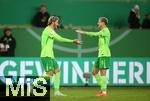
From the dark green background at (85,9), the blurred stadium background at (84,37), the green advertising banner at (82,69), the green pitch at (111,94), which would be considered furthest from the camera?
the dark green background at (85,9)

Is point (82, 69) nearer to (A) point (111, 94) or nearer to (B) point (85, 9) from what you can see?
(A) point (111, 94)

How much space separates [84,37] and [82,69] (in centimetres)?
141

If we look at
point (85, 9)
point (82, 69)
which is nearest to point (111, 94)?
point (82, 69)

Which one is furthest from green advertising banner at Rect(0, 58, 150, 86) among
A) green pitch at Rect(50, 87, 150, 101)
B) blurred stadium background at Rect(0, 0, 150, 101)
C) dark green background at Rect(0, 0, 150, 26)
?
dark green background at Rect(0, 0, 150, 26)

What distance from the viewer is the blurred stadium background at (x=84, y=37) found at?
21.7 m

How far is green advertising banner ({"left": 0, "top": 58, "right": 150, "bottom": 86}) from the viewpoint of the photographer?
70.4ft

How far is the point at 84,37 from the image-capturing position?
74.1 feet

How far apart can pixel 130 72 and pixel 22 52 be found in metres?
3.90

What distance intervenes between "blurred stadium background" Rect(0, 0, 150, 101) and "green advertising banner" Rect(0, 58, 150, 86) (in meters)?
0.03

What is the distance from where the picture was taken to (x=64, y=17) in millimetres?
24625

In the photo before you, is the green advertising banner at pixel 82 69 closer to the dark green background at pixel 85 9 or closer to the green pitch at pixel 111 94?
the green pitch at pixel 111 94

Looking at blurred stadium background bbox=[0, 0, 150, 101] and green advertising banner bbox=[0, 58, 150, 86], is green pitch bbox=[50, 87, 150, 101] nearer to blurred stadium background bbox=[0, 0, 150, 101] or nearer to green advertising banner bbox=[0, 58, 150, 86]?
blurred stadium background bbox=[0, 0, 150, 101]

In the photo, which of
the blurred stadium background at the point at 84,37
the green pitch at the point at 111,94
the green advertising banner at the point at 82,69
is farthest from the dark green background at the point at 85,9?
the green pitch at the point at 111,94

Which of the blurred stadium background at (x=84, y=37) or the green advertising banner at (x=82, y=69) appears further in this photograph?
the blurred stadium background at (x=84, y=37)
